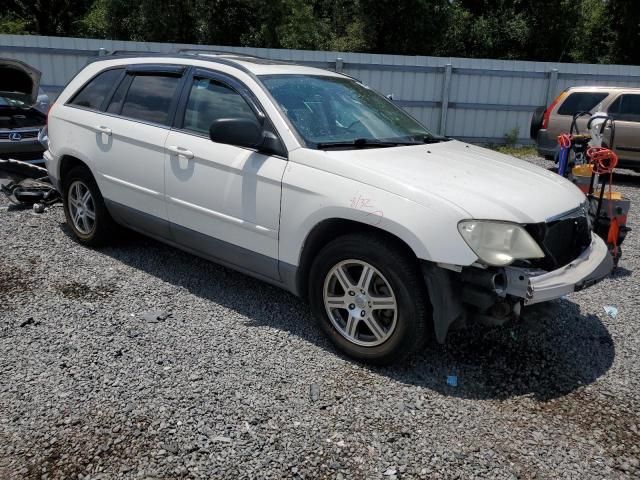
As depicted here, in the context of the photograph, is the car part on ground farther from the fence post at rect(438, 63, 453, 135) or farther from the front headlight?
the fence post at rect(438, 63, 453, 135)

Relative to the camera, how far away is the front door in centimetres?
394

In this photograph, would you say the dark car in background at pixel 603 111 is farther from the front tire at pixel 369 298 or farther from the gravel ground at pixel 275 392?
the front tire at pixel 369 298

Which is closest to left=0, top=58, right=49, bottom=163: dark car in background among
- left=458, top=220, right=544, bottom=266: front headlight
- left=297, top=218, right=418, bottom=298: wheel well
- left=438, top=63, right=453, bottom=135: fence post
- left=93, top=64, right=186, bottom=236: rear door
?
left=93, top=64, right=186, bottom=236: rear door

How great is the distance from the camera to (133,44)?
1374 centimetres

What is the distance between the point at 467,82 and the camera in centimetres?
1464

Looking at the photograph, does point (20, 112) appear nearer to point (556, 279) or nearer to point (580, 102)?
point (556, 279)

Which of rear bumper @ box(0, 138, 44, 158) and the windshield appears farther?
rear bumper @ box(0, 138, 44, 158)

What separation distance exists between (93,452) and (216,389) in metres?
0.76

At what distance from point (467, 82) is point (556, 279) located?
12.3 meters

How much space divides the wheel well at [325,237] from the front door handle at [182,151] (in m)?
1.20

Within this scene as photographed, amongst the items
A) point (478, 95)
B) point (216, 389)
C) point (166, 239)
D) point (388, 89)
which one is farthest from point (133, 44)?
point (216, 389)

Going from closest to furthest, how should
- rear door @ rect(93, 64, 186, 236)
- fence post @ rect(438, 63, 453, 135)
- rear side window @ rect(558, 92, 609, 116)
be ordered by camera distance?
rear door @ rect(93, 64, 186, 236)
rear side window @ rect(558, 92, 609, 116)
fence post @ rect(438, 63, 453, 135)

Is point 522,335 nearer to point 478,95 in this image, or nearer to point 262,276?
point 262,276

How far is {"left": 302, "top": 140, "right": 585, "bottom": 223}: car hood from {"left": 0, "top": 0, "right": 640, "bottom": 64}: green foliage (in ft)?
60.8
